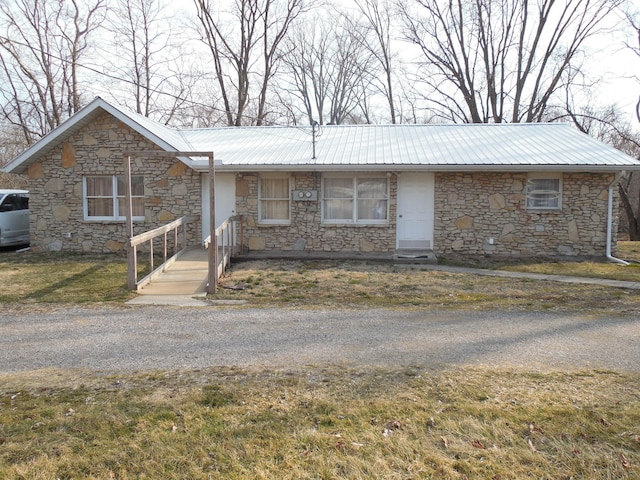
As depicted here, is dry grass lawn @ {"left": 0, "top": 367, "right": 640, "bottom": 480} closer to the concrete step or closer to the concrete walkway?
the concrete walkway

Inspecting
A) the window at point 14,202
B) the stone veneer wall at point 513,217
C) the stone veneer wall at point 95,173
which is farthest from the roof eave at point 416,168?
the window at point 14,202

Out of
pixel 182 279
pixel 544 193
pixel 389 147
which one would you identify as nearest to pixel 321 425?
pixel 182 279

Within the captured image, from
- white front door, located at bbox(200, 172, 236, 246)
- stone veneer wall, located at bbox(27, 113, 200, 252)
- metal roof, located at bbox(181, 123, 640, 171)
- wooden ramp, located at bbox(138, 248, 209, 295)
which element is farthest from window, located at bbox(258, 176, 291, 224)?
wooden ramp, located at bbox(138, 248, 209, 295)

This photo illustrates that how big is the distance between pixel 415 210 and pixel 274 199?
4.00m

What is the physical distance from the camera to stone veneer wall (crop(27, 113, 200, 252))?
519 inches

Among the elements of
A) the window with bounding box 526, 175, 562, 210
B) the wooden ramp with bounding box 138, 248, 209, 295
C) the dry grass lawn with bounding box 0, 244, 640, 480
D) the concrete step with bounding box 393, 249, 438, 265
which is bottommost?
the dry grass lawn with bounding box 0, 244, 640, 480

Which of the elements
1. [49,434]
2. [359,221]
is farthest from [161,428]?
[359,221]

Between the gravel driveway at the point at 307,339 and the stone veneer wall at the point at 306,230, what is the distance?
616 cm

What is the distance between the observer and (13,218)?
1491 cm

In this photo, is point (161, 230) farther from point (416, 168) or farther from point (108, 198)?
point (416, 168)

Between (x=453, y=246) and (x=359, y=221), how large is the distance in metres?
2.69

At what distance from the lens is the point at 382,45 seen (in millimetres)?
29562

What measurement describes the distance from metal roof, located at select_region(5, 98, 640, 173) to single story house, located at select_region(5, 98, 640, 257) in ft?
0.18

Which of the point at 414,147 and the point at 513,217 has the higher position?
the point at 414,147
